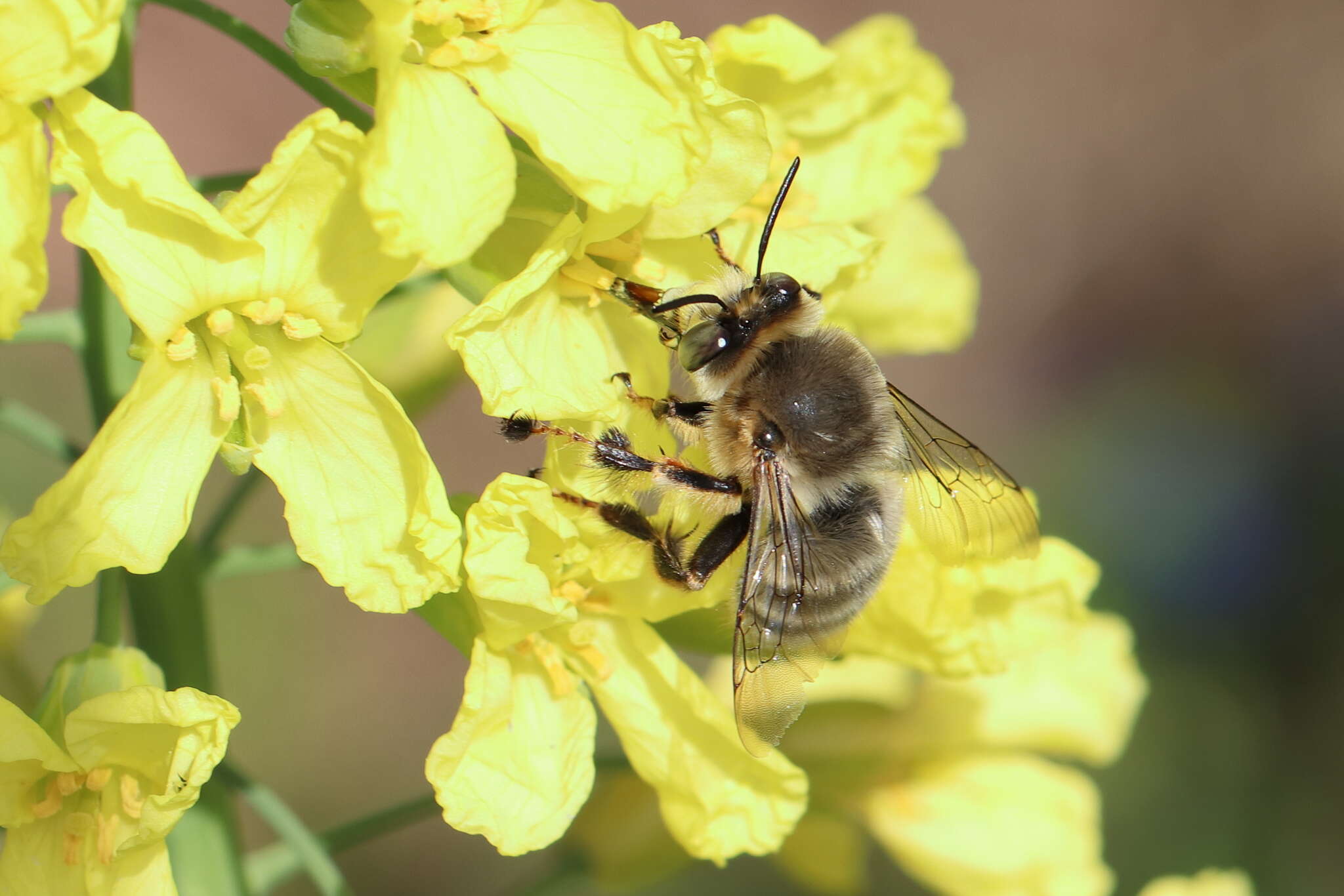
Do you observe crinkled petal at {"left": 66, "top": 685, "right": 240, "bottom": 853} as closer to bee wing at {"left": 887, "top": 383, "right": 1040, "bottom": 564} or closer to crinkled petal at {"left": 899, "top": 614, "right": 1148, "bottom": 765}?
bee wing at {"left": 887, "top": 383, "right": 1040, "bottom": 564}

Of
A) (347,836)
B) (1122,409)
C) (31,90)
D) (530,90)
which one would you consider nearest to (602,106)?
(530,90)

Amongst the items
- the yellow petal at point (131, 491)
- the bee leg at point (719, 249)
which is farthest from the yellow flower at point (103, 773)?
the bee leg at point (719, 249)

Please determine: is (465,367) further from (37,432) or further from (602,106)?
(37,432)

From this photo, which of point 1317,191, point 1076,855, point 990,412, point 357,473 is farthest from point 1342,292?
point 357,473

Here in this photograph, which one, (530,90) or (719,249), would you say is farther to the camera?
(719,249)

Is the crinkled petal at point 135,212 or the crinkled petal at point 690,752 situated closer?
the crinkled petal at point 135,212

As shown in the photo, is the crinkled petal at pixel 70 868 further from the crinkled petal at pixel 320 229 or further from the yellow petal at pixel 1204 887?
the yellow petal at pixel 1204 887
